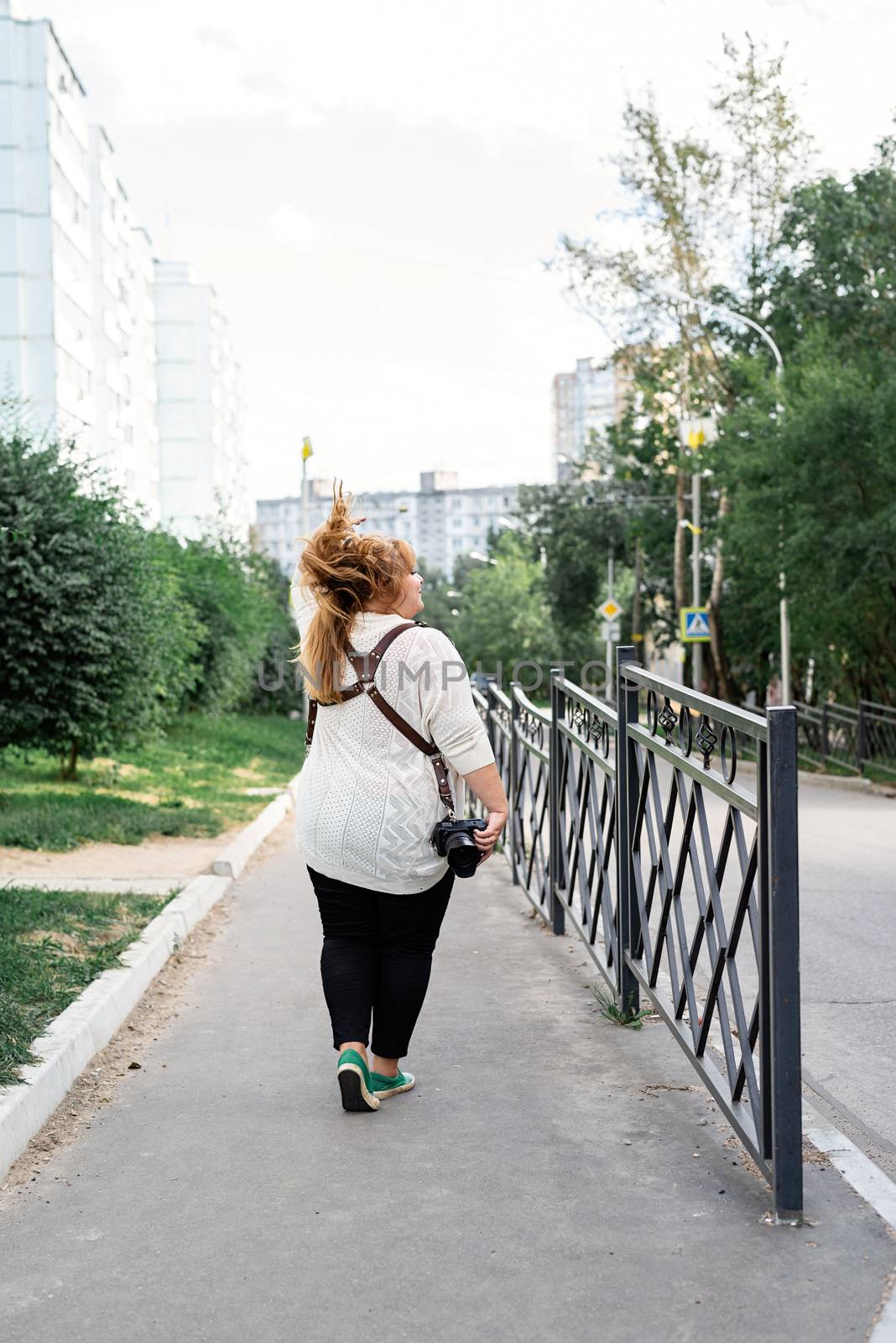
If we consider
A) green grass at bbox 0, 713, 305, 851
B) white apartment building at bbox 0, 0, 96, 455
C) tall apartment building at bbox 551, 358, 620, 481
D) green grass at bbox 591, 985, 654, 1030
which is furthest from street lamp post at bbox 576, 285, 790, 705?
tall apartment building at bbox 551, 358, 620, 481

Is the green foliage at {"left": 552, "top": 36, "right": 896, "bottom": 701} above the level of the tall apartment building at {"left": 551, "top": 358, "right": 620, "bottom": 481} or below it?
below

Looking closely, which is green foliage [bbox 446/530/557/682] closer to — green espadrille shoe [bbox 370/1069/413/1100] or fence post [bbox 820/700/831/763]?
fence post [bbox 820/700/831/763]

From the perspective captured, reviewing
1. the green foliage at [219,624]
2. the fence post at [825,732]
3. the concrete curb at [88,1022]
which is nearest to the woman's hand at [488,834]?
the concrete curb at [88,1022]

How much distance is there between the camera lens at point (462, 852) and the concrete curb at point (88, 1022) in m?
1.48

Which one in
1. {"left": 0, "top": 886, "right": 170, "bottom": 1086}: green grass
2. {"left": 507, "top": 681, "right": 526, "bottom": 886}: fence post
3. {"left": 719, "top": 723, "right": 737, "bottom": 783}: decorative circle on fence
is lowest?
{"left": 0, "top": 886, "right": 170, "bottom": 1086}: green grass

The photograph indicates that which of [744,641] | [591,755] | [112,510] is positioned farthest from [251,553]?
Answer: [591,755]

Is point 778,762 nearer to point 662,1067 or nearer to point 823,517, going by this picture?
point 662,1067

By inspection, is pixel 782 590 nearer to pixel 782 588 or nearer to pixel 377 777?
pixel 782 588

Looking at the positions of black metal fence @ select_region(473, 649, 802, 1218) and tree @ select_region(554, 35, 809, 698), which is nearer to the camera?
black metal fence @ select_region(473, 649, 802, 1218)

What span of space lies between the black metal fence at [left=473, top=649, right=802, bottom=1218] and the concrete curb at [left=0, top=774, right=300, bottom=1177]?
78.6 inches

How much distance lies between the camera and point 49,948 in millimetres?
6457

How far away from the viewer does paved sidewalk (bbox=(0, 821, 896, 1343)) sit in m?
3.10

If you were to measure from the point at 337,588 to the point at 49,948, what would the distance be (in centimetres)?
293

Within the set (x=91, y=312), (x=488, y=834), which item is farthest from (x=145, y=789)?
(x=91, y=312)
